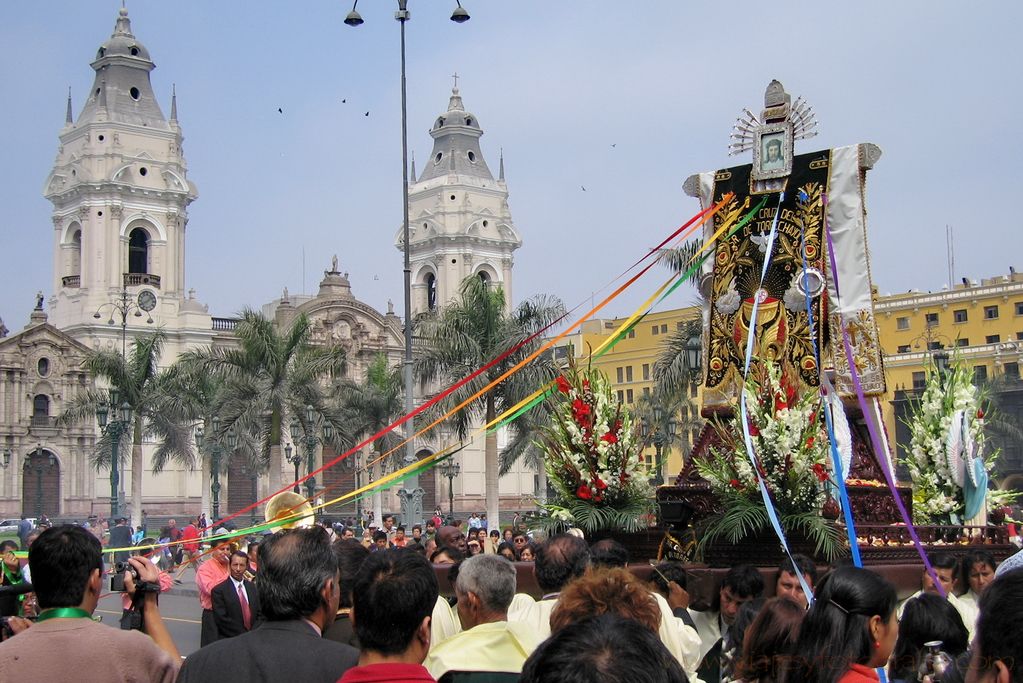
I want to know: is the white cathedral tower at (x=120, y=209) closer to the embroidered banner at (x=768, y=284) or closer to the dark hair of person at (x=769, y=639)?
the embroidered banner at (x=768, y=284)

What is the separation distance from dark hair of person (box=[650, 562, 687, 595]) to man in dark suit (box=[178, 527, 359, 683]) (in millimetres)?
3056

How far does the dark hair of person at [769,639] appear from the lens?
194 inches

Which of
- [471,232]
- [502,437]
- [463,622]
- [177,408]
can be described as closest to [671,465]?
[502,437]

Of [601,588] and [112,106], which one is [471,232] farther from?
[601,588]

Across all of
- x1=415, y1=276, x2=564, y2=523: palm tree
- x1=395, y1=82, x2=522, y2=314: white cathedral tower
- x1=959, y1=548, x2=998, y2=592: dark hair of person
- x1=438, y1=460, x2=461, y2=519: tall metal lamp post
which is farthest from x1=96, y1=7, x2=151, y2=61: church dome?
x1=959, y1=548, x2=998, y2=592: dark hair of person

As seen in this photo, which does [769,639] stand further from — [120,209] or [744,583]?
[120,209]

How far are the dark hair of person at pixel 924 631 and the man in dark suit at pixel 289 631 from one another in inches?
105

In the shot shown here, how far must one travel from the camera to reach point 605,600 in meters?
5.22

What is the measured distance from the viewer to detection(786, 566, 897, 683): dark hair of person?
15.3 feet

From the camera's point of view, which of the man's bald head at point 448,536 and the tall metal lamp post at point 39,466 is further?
the tall metal lamp post at point 39,466

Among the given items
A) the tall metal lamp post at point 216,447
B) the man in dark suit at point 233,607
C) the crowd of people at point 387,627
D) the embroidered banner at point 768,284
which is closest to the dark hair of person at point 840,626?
the crowd of people at point 387,627

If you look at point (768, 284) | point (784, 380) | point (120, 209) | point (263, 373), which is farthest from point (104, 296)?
point (784, 380)

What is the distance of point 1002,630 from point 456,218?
7193 centimetres

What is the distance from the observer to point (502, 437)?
231 feet
